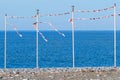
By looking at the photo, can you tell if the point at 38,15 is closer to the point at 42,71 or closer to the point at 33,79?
the point at 42,71

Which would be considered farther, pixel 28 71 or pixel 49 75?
pixel 28 71

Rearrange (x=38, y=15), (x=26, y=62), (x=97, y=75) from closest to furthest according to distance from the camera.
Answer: (x=97, y=75) → (x=38, y=15) → (x=26, y=62)

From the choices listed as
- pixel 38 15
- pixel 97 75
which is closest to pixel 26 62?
pixel 38 15

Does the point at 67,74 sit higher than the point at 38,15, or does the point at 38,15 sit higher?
the point at 38,15

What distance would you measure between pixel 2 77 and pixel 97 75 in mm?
5423

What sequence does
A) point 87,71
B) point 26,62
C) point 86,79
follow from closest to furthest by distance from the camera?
1. point 86,79
2. point 87,71
3. point 26,62

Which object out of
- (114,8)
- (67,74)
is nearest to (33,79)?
(67,74)

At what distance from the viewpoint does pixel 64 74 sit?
1532 inches

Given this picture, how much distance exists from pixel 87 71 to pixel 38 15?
5378mm

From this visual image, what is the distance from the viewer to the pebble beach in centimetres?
3672

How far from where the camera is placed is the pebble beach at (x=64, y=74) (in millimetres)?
36719

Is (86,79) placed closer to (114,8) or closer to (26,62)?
(114,8)

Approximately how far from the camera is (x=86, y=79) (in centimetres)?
3578

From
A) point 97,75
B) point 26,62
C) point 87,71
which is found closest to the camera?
point 97,75
